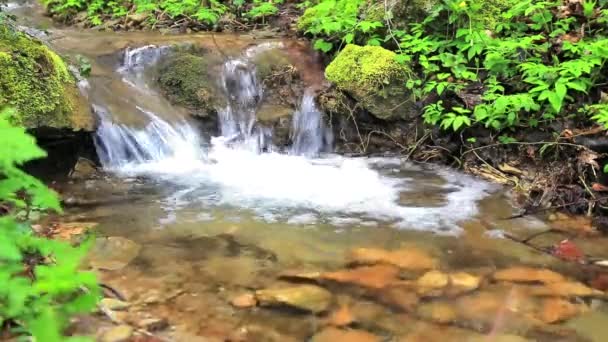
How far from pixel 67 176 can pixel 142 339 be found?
3.16 metres

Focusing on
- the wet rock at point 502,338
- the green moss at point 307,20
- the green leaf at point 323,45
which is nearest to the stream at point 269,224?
the wet rock at point 502,338

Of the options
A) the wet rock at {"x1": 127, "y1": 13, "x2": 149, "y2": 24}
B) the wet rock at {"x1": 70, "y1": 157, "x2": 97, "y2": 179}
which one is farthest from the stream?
the wet rock at {"x1": 127, "y1": 13, "x2": 149, "y2": 24}

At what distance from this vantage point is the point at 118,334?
2.67m

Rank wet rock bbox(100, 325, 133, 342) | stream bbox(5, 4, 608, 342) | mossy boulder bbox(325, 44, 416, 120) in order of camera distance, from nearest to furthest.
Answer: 1. wet rock bbox(100, 325, 133, 342)
2. stream bbox(5, 4, 608, 342)
3. mossy boulder bbox(325, 44, 416, 120)

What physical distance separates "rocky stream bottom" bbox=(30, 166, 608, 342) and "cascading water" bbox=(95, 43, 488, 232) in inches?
9.2

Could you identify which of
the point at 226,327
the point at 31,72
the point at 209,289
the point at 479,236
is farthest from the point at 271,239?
the point at 31,72

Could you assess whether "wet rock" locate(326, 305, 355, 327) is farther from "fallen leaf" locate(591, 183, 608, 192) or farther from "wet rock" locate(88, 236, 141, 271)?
"fallen leaf" locate(591, 183, 608, 192)

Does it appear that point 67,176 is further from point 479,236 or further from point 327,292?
point 479,236

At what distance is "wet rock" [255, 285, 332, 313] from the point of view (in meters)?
3.23

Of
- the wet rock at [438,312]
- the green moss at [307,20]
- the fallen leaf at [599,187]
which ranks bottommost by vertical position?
the wet rock at [438,312]

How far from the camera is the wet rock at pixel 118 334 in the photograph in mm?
2616

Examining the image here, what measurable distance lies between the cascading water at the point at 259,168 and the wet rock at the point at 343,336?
161 cm

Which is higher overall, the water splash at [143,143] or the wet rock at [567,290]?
the water splash at [143,143]

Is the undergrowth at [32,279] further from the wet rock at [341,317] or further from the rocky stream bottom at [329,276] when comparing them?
the wet rock at [341,317]
